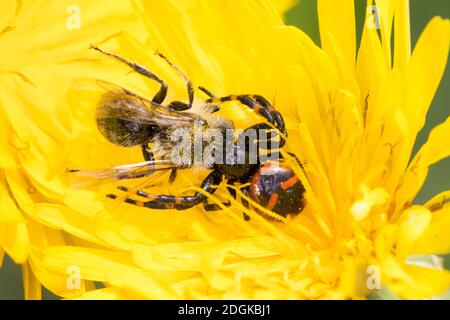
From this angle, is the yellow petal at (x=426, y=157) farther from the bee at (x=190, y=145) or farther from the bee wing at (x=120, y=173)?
the bee wing at (x=120, y=173)

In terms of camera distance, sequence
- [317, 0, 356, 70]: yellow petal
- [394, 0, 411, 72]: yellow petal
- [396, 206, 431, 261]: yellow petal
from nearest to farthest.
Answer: [396, 206, 431, 261]: yellow petal < [394, 0, 411, 72]: yellow petal < [317, 0, 356, 70]: yellow petal

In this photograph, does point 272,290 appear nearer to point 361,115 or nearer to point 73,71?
point 361,115

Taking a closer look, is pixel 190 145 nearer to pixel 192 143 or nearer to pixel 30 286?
pixel 192 143

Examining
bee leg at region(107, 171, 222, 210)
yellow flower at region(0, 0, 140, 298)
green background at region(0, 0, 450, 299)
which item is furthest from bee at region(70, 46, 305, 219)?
green background at region(0, 0, 450, 299)

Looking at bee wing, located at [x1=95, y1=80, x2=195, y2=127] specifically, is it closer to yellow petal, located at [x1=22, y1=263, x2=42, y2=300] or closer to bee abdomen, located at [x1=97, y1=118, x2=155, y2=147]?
bee abdomen, located at [x1=97, y1=118, x2=155, y2=147]

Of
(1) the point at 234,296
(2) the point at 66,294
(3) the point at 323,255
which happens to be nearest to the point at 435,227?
(3) the point at 323,255

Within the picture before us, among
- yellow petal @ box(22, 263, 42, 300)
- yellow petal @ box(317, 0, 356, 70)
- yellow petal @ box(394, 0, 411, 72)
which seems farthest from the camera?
yellow petal @ box(22, 263, 42, 300)

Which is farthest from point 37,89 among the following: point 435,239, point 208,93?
point 435,239
